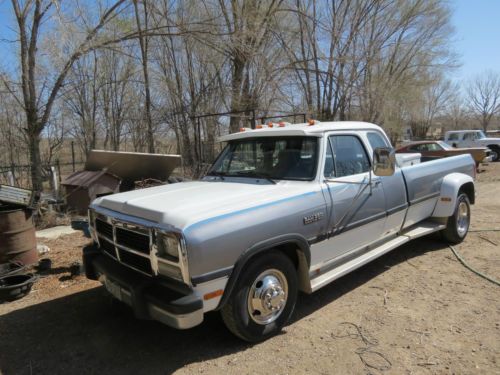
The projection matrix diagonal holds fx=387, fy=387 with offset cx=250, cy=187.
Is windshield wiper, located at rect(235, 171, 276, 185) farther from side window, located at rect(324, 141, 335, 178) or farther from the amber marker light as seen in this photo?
the amber marker light

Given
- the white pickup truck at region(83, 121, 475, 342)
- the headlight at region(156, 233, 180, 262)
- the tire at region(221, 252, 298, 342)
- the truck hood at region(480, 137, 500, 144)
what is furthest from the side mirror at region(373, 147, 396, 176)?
the truck hood at region(480, 137, 500, 144)

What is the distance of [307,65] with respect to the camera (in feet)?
52.7

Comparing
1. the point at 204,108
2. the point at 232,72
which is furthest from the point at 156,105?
Answer: the point at 232,72

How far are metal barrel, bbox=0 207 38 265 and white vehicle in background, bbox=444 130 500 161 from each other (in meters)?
22.1

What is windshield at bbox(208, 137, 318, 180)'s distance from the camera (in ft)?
12.6

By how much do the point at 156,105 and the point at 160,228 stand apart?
1171 cm

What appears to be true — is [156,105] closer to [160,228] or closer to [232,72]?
[232,72]

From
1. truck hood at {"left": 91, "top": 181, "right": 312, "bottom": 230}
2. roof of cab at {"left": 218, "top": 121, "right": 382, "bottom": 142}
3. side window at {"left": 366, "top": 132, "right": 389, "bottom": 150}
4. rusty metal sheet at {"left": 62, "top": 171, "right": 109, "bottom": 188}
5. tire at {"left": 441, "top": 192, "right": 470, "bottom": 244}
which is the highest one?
roof of cab at {"left": 218, "top": 121, "right": 382, "bottom": 142}

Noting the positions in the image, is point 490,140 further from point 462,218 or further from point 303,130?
point 303,130

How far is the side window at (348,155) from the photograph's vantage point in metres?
4.05

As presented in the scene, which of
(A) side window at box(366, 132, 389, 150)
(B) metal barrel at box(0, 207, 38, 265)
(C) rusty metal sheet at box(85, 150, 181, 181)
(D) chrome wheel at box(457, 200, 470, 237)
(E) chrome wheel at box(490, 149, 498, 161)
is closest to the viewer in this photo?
(A) side window at box(366, 132, 389, 150)

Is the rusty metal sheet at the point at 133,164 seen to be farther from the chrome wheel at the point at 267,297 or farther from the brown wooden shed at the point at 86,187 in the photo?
the chrome wheel at the point at 267,297

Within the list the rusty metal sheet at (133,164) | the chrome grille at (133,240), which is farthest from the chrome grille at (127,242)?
the rusty metal sheet at (133,164)

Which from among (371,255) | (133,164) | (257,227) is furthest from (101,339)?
(133,164)
